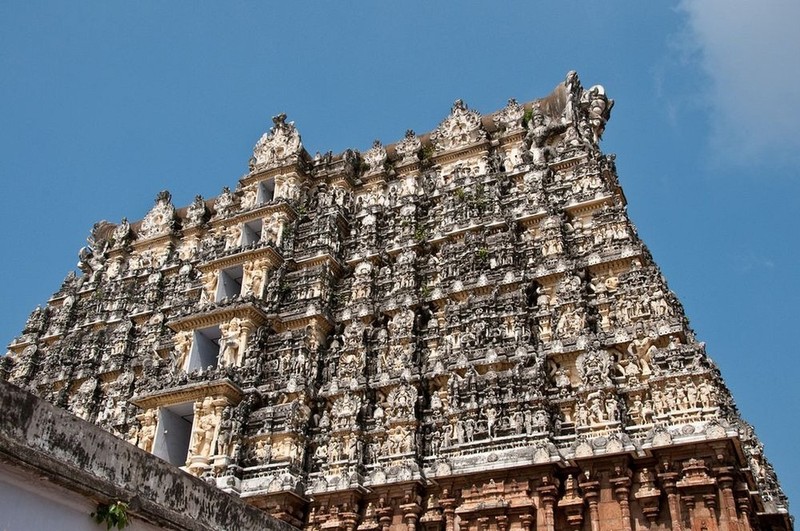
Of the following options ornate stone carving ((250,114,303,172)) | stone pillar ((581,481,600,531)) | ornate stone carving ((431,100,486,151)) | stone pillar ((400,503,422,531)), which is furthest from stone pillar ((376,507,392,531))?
ornate stone carving ((250,114,303,172))

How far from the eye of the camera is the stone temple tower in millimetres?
14688

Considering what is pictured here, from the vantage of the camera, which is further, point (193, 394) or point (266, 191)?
point (266, 191)

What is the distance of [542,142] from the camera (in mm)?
22281

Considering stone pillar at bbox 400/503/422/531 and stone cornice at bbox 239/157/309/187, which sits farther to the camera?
stone cornice at bbox 239/157/309/187

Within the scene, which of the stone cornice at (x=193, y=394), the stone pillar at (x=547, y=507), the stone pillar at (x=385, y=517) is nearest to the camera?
the stone pillar at (x=547, y=507)

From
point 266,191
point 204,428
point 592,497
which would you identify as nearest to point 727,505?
point 592,497

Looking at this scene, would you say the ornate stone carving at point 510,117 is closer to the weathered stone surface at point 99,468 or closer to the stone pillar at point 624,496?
the stone pillar at point 624,496

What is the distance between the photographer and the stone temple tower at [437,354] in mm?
14688

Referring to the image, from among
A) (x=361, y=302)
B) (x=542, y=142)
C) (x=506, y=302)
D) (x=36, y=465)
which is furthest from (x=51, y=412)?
(x=542, y=142)

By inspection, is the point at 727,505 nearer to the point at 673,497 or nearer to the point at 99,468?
the point at 673,497

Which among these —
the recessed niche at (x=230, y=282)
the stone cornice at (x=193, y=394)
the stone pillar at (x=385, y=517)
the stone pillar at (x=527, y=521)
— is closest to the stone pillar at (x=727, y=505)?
the stone pillar at (x=527, y=521)

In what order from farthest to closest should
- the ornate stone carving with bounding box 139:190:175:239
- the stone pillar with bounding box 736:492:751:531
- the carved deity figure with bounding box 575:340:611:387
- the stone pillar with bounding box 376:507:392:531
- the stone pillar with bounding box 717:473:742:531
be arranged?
1. the ornate stone carving with bounding box 139:190:175:239
2. the stone pillar with bounding box 376:507:392:531
3. the carved deity figure with bounding box 575:340:611:387
4. the stone pillar with bounding box 736:492:751:531
5. the stone pillar with bounding box 717:473:742:531

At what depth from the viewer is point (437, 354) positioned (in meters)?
18.7

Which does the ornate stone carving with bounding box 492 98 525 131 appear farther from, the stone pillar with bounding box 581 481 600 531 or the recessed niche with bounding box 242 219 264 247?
the stone pillar with bounding box 581 481 600 531
